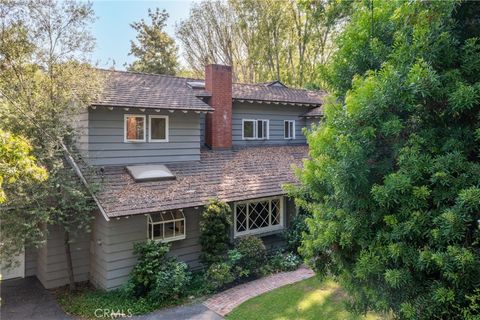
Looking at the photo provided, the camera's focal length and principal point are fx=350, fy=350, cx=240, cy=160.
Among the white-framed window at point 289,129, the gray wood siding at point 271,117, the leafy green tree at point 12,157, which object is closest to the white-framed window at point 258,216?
the gray wood siding at point 271,117

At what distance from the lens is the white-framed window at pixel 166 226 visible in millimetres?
12073

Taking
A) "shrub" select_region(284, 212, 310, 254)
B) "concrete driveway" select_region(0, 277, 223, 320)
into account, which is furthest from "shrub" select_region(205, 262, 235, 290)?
→ "shrub" select_region(284, 212, 310, 254)

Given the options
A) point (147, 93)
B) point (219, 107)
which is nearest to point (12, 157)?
point (147, 93)

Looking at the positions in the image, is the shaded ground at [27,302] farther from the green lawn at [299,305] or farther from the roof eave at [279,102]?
the roof eave at [279,102]

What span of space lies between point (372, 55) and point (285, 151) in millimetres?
12969

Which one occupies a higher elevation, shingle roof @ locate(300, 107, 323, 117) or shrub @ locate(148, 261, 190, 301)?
shingle roof @ locate(300, 107, 323, 117)

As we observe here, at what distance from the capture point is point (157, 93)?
15.0m

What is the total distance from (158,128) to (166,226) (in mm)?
4122

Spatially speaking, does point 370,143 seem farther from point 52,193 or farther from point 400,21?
point 52,193

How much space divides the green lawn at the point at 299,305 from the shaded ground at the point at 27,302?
17.4 feet

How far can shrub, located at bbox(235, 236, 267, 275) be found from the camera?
40.4 ft

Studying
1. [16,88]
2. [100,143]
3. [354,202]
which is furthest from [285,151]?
[354,202]

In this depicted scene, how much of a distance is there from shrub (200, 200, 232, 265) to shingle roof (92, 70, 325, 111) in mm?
4523

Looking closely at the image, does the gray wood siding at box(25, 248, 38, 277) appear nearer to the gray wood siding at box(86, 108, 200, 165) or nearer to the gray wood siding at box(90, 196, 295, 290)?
the gray wood siding at box(90, 196, 295, 290)
